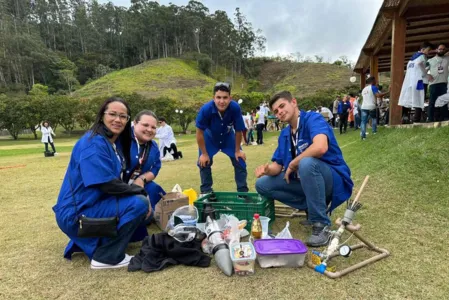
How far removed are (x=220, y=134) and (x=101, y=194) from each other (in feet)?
7.45

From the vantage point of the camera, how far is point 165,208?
139 inches

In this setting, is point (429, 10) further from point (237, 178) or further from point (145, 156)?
point (145, 156)

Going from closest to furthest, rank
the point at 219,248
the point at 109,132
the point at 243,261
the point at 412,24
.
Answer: the point at 243,261
the point at 219,248
the point at 109,132
the point at 412,24

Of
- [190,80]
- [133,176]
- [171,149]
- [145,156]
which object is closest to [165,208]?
[133,176]

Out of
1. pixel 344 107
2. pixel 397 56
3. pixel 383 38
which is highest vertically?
pixel 383 38

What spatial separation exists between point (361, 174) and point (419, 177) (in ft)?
3.48

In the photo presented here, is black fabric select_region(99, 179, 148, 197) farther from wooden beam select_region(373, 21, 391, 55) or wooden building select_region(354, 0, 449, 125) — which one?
wooden beam select_region(373, 21, 391, 55)

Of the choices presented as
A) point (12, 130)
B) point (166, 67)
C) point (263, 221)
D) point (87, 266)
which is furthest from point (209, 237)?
point (166, 67)

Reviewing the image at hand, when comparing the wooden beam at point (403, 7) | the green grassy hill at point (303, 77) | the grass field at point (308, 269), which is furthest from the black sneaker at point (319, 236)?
the green grassy hill at point (303, 77)

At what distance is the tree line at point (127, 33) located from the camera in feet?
247

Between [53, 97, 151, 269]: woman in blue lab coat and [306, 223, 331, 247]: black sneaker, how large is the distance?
1.58 m

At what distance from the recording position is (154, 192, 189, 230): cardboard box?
353 cm

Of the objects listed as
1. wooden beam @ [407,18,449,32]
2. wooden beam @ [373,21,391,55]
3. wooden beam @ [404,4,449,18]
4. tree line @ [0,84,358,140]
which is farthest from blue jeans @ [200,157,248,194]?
tree line @ [0,84,358,140]

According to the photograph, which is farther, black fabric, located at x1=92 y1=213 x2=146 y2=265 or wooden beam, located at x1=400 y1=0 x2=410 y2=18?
wooden beam, located at x1=400 y1=0 x2=410 y2=18
